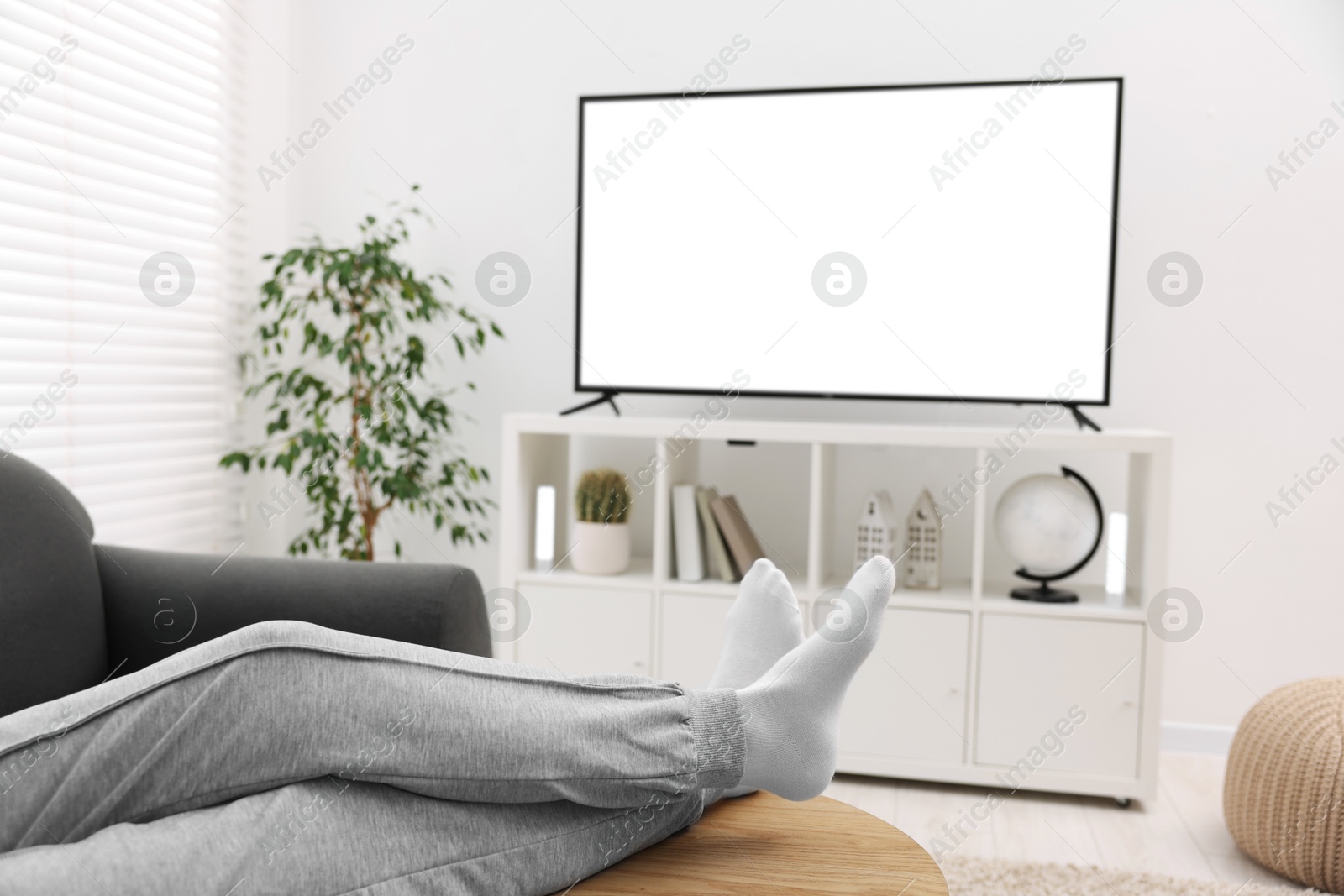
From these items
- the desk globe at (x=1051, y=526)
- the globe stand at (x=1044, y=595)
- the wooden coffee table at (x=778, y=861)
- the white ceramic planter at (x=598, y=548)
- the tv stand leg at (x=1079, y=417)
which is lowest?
the wooden coffee table at (x=778, y=861)

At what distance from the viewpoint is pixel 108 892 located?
2.73 ft

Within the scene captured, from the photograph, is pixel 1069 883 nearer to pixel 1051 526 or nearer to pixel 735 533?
pixel 1051 526

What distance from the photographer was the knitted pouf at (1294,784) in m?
1.70

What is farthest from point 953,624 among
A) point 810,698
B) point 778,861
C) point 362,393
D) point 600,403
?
point 362,393

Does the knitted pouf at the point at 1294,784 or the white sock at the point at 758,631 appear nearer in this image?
the white sock at the point at 758,631

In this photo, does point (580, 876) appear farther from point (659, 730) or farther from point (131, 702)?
point (131, 702)

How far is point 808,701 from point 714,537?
121cm

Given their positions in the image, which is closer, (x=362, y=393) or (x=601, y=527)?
(x=601, y=527)

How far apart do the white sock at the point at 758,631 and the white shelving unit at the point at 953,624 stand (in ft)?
3.08

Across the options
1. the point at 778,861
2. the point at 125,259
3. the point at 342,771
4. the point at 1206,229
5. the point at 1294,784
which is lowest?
the point at 1294,784

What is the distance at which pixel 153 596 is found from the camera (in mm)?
1456

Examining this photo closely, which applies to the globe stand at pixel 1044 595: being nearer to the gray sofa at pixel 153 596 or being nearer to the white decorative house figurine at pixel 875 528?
the white decorative house figurine at pixel 875 528

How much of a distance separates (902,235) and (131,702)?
187cm

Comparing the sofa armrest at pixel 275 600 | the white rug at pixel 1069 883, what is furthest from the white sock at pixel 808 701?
the white rug at pixel 1069 883
